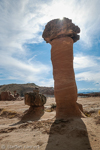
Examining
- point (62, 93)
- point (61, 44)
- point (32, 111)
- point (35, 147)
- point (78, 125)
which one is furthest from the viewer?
point (32, 111)

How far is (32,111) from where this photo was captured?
8.46 metres

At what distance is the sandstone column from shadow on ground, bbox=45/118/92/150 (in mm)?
1593

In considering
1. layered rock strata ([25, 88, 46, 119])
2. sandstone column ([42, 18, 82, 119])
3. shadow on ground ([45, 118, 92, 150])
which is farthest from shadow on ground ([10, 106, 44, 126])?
shadow on ground ([45, 118, 92, 150])

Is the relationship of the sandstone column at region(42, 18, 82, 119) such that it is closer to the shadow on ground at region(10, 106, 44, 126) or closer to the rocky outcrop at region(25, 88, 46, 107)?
the shadow on ground at region(10, 106, 44, 126)

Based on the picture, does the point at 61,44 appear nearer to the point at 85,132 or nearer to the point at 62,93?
the point at 62,93

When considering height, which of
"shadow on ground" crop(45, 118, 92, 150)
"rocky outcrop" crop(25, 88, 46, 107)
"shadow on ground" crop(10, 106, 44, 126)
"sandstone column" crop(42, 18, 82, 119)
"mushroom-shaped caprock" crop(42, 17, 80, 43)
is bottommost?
"shadow on ground" crop(10, 106, 44, 126)

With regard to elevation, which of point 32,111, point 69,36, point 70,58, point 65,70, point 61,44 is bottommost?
point 32,111

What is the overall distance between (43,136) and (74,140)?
1036 mm

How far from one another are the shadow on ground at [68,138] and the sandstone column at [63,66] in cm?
159

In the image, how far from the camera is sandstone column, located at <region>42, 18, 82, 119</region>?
19.1 ft

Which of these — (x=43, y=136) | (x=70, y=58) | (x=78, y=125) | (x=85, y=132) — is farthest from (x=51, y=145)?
(x=70, y=58)

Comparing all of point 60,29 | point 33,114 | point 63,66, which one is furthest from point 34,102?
point 60,29

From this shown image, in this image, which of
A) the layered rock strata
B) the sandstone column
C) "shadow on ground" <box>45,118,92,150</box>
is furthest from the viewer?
the layered rock strata

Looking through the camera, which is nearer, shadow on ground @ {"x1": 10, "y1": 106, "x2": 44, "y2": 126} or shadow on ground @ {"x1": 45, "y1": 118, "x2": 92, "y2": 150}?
shadow on ground @ {"x1": 45, "y1": 118, "x2": 92, "y2": 150}
